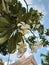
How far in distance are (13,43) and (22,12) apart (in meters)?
0.25

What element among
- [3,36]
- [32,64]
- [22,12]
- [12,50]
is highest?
[22,12]

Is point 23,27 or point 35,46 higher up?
point 23,27

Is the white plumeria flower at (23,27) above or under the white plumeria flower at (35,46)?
above

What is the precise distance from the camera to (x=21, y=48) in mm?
1810

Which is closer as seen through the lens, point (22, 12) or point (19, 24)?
point (19, 24)

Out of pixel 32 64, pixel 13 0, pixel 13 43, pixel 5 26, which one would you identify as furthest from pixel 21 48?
pixel 32 64

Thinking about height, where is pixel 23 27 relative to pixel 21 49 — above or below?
above

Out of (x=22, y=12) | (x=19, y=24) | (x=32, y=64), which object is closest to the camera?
(x=19, y=24)

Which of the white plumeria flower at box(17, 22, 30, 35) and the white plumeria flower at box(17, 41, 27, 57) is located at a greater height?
the white plumeria flower at box(17, 22, 30, 35)

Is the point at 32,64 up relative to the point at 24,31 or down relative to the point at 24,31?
down

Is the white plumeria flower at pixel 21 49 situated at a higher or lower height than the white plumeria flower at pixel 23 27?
lower

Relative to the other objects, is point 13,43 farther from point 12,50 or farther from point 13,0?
point 13,0

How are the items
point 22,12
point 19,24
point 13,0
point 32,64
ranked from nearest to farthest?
point 19,24
point 22,12
point 13,0
point 32,64

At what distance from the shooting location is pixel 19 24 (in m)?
1.78
